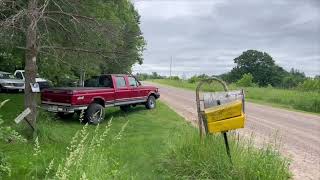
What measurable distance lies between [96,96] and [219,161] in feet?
32.0

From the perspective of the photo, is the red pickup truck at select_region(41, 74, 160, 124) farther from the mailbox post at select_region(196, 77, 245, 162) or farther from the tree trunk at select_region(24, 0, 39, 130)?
the mailbox post at select_region(196, 77, 245, 162)

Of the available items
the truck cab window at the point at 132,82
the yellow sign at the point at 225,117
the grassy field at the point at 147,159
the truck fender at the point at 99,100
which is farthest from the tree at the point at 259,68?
the yellow sign at the point at 225,117

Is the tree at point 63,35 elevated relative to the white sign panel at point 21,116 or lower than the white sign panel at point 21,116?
elevated

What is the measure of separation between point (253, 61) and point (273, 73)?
4562 mm

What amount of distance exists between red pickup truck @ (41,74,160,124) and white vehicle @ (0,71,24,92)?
14.5m

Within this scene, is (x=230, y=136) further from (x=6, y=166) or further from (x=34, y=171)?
(x=6, y=166)

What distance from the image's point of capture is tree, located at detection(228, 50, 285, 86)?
311 feet

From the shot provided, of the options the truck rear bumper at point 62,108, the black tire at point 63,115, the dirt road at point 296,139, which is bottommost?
the dirt road at point 296,139

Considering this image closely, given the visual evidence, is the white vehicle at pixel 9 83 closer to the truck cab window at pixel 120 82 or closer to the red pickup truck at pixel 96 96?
the red pickup truck at pixel 96 96

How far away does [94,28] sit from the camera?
12.3 m

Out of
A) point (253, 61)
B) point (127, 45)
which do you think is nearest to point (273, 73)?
point (253, 61)

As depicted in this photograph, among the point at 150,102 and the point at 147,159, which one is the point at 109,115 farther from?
the point at 147,159

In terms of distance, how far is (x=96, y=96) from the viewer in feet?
55.9

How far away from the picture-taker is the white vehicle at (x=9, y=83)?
32375 millimetres
